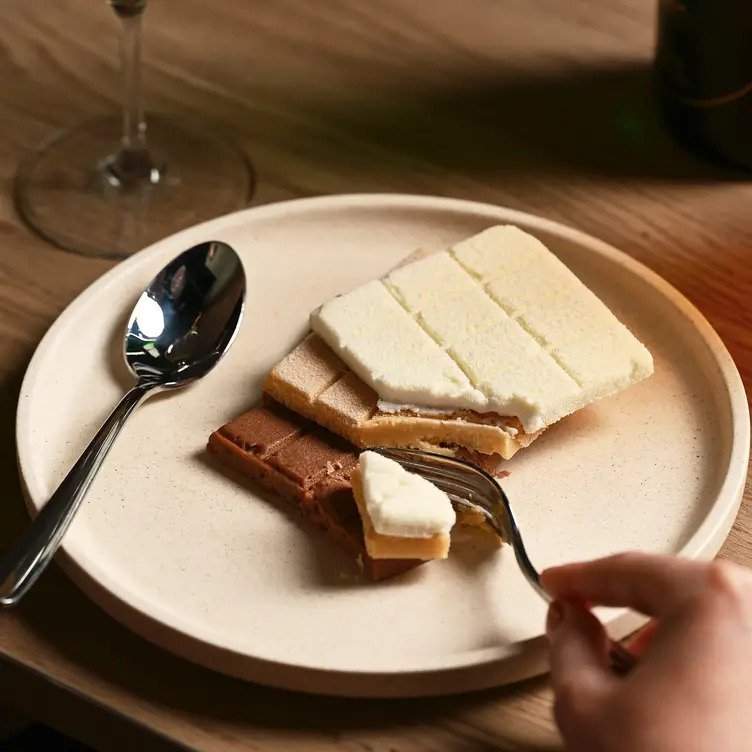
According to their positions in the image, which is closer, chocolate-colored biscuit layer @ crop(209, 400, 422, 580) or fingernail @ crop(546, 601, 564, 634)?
fingernail @ crop(546, 601, 564, 634)

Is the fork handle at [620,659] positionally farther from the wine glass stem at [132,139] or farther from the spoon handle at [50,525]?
the wine glass stem at [132,139]

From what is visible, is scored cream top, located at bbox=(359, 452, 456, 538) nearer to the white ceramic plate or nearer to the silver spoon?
the white ceramic plate

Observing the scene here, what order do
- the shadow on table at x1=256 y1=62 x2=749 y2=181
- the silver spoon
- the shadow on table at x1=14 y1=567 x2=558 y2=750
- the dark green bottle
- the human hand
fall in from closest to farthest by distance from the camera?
the human hand → the shadow on table at x1=14 y1=567 x2=558 y2=750 → the silver spoon → the dark green bottle → the shadow on table at x1=256 y1=62 x2=749 y2=181

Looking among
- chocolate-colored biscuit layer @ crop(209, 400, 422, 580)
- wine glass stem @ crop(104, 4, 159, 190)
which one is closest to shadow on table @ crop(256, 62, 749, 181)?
wine glass stem @ crop(104, 4, 159, 190)

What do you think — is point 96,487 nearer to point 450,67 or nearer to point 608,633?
point 608,633

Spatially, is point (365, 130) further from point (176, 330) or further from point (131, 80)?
point (176, 330)
